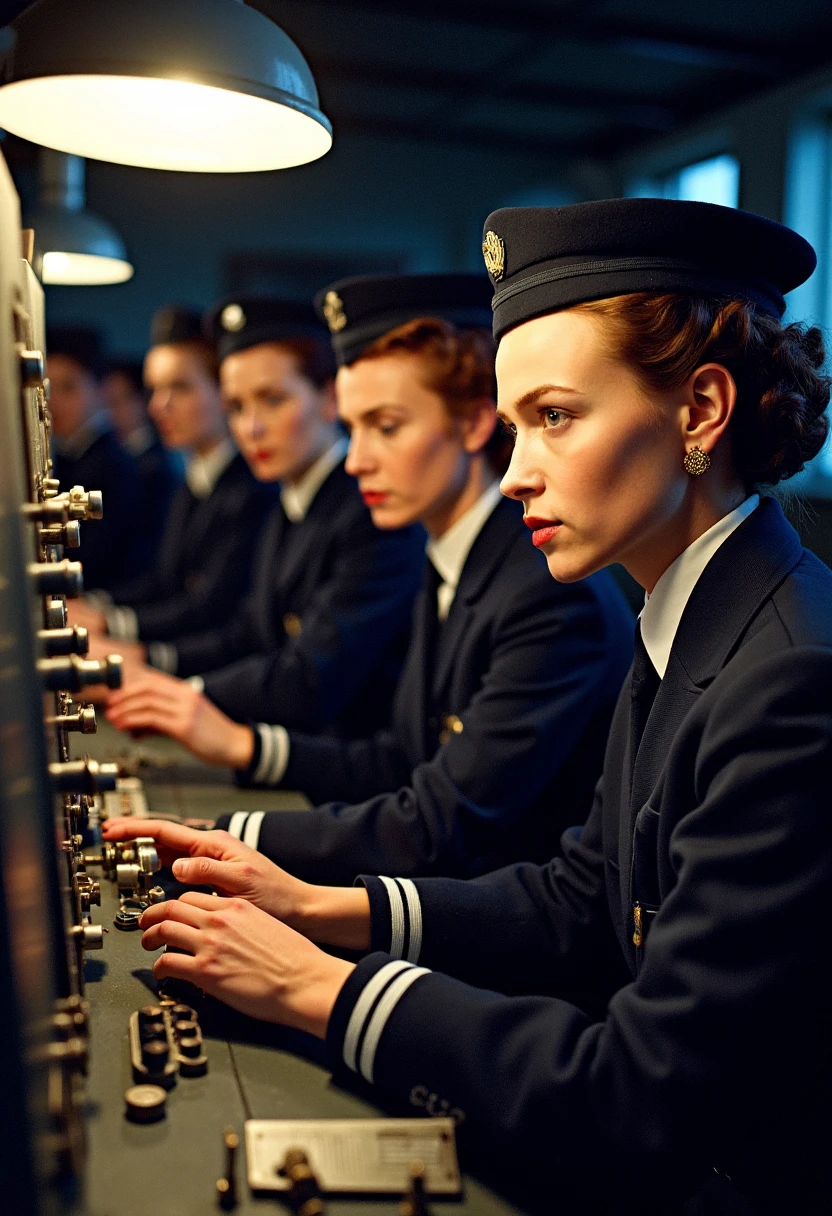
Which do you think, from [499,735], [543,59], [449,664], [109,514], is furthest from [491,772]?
[543,59]

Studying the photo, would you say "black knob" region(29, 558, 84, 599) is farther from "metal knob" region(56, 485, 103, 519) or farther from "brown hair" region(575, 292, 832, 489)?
"brown hair" region(575, 292, 832, 489)

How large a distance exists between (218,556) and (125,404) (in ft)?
11.1

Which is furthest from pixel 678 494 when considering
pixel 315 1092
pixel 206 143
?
pixel 206 143

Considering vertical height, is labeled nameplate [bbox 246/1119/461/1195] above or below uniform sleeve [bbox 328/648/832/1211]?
below

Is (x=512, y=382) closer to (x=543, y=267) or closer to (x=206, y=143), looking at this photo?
(x=543, y=267)

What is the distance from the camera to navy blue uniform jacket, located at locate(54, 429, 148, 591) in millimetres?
4668

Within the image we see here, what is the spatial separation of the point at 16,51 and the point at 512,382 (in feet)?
2.23

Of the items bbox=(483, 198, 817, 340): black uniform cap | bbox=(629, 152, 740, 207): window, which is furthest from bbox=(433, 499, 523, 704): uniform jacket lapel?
bbox=(629, 152, 740, 207): window

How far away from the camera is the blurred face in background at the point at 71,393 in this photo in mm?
5055

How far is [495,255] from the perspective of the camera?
1235 mm

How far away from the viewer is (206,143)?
1.48m

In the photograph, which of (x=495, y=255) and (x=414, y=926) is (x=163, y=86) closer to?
(x=495, y=255)

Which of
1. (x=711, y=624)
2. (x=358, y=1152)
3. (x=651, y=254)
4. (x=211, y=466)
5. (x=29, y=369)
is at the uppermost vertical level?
(x=211, y=466)

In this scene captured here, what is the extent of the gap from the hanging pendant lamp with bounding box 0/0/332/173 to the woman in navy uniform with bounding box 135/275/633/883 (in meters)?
0.53
